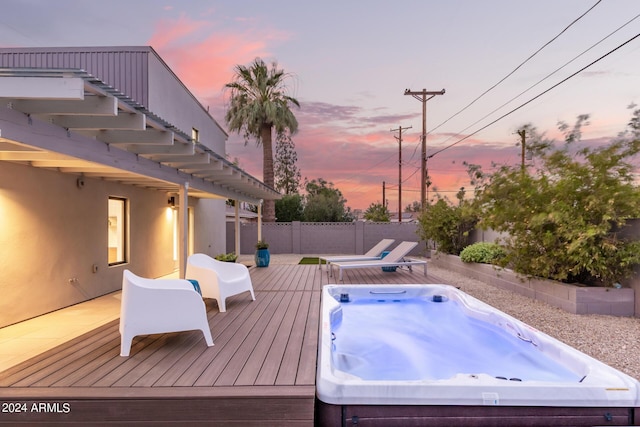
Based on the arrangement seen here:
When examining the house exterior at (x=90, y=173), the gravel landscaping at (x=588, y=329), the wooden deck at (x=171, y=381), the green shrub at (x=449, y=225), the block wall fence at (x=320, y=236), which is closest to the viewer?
the wooden deck at (x=171, y=381)

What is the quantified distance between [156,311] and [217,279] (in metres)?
1.66

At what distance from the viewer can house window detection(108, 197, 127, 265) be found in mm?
7973

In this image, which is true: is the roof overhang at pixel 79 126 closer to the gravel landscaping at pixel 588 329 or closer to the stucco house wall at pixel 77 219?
the stucco house wall at pixel 77 219

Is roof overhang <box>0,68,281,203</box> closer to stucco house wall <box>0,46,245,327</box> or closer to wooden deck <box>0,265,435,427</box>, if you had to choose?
stucco house wall <box>0,46,245,327</box>

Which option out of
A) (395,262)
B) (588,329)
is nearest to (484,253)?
(395,262)

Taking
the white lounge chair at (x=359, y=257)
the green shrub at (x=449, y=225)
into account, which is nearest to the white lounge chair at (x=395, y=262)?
the white lounge chair at (x=359, y=257)

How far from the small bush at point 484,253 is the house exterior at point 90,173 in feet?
19.4

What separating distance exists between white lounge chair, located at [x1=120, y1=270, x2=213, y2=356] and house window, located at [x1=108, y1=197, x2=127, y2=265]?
4.74m

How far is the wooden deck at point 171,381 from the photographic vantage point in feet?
8.75

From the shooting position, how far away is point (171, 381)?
2.90 metres

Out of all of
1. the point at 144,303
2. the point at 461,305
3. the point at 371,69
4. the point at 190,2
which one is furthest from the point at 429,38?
the point at 144,303

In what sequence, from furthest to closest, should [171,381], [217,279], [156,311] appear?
[217,279]
[156,311]
[171,381]

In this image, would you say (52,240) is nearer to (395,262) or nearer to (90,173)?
(90,173)

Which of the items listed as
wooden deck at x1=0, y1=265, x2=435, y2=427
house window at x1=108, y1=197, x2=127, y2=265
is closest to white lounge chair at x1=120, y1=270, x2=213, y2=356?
wooden deck at x1=0, y1=265, x2=435, y2=427
